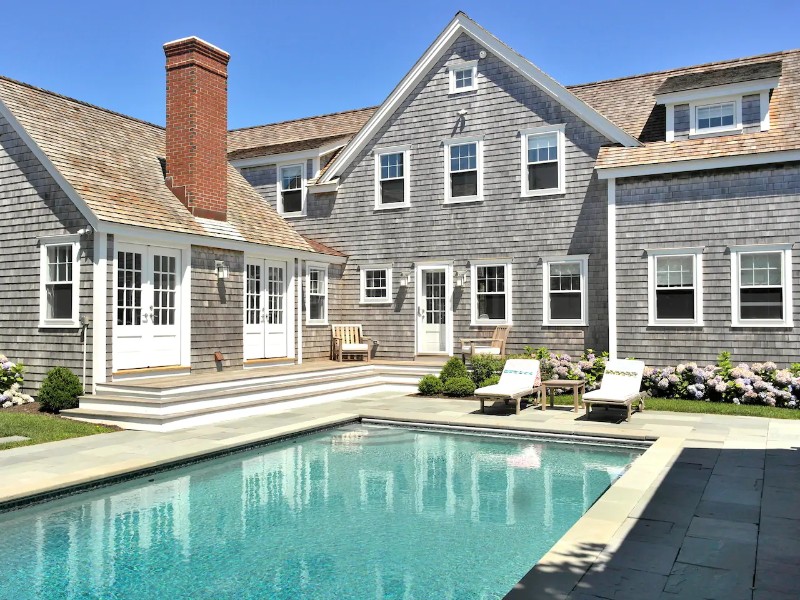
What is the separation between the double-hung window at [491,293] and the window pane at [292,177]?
20.2 feet

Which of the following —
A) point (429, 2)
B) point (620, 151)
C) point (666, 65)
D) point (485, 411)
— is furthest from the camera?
point (666, 65)

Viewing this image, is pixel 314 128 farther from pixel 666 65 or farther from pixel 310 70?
pixel 666 65

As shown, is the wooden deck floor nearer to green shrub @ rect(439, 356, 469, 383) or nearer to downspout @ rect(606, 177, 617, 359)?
green shrub @ rect(439, 356, 469, 383)

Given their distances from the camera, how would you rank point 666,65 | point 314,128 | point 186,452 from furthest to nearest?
point 314,128 → point 666,65 → point 186,452

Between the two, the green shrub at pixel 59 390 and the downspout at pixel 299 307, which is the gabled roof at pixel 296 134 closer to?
the downspout at pixel 299 307

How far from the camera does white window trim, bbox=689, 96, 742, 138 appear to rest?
14.9 metres

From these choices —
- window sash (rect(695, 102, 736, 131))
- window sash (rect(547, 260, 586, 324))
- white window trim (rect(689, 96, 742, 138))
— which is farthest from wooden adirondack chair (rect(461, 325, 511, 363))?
window sash (rect(695, 102, 736, 131))

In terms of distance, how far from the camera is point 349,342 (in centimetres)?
1875

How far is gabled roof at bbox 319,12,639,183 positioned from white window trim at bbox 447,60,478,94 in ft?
1.65

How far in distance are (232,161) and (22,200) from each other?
842 cm

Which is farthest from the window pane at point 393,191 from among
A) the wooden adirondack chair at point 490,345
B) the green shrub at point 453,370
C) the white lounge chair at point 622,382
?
the white lounge chair at point 622,382

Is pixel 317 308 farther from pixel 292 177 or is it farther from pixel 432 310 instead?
pixel 292 177

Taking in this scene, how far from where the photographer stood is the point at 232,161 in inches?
826

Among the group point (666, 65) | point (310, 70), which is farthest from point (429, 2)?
point (666, 65)
